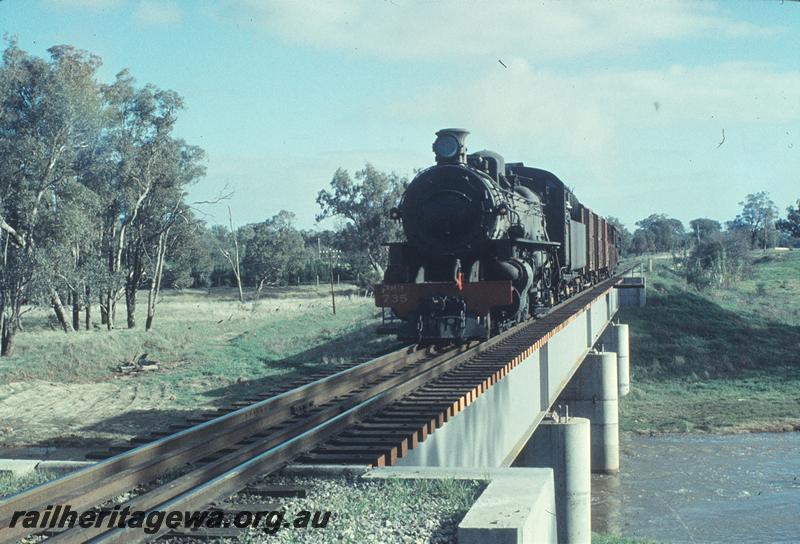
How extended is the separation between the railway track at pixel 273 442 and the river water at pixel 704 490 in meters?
9.20

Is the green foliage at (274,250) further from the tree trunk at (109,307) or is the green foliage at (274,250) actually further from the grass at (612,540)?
the grass at (612,540)

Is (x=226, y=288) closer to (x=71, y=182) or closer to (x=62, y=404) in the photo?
(x=71, y=182)

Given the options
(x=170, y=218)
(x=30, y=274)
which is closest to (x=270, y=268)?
(x=170, y=218)

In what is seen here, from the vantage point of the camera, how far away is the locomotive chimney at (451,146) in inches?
580

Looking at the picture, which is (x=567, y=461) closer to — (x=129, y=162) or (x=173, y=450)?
(x=173, y=450)

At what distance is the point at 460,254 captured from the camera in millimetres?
14273

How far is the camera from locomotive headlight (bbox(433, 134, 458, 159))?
48.4 ft

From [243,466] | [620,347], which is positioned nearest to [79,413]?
[243,466]

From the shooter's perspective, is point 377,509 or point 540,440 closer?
point 377,509

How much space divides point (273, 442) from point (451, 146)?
8808mm

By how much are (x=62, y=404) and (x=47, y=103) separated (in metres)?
14.0

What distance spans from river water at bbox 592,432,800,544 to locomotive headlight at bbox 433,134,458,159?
9.41 m

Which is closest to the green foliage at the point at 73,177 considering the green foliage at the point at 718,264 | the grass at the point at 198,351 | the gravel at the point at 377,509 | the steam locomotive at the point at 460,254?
the grass at the point at 198,351

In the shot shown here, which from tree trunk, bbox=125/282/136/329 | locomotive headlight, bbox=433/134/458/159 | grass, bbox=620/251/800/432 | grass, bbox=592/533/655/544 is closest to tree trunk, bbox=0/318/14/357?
tree trunk, bbox=125/282/136/329
